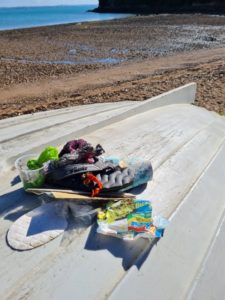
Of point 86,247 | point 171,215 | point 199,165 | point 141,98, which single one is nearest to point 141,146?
point 199,165

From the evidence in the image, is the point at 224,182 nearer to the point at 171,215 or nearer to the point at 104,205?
the point at 171,215

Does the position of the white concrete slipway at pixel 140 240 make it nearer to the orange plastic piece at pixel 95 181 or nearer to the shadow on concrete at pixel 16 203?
the shadow on concrete at pixel 16 203

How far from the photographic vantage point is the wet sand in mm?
7477

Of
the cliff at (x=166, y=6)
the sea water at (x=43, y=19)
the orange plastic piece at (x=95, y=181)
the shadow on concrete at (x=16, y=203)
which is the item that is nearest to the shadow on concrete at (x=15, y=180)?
the shadow on concrete at (x=16, y=203)

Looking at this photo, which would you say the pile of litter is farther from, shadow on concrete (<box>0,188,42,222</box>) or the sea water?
the sea water

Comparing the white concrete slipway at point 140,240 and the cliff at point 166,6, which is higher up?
the white concrete slipway at point 140,240

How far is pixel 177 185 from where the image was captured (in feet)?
8.39

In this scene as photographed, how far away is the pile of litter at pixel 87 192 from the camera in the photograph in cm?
188

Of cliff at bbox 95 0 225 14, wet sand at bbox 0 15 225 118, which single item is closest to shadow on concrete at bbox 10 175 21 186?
wet sand at bbox 0 15 225 118

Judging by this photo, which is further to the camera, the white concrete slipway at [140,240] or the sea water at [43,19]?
the sea water at [43,19]

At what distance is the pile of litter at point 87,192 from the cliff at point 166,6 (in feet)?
147

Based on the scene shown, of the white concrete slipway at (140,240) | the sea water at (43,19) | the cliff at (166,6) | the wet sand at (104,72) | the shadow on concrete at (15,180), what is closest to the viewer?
the white concrete slipway at (140,240)

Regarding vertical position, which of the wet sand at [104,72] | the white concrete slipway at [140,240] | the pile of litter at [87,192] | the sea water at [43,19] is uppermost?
the pile of litter at [87,192]

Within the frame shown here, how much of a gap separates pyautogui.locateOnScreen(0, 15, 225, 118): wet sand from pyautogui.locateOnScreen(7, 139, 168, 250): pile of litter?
4.26 m
